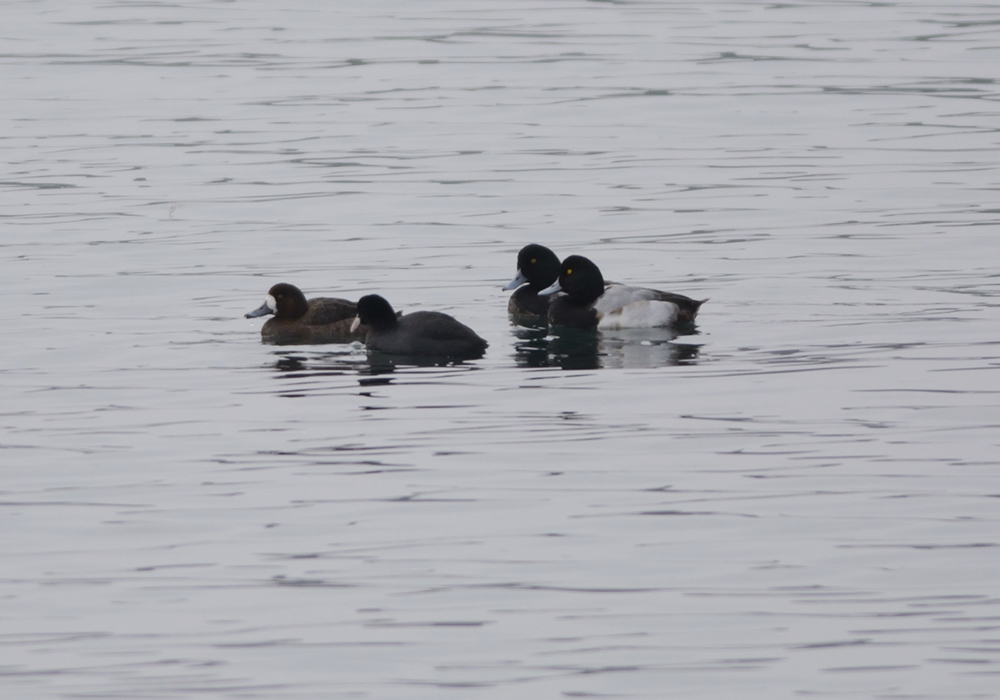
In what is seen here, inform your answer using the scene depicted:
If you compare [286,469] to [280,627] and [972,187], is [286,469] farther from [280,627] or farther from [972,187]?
[972,187]

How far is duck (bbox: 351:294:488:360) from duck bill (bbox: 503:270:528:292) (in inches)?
82.0

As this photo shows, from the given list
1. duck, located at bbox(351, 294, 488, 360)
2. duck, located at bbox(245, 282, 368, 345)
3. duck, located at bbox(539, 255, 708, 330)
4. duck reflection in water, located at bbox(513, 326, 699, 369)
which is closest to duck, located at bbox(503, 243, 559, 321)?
duck, located at bbox(539, 255, 708, 330)

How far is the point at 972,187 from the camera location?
19266 mm

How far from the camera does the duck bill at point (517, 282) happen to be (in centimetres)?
1431

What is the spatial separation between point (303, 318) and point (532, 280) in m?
2.21

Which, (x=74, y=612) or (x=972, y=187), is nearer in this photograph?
(x=74, y=612)

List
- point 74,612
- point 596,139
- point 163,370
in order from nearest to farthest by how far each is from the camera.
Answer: point 74,612 → point 163,370 → point 596,139

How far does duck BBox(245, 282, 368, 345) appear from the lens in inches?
510

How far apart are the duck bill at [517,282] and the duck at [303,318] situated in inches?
63.9

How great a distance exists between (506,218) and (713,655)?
490 inches

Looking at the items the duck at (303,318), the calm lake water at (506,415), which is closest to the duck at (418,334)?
the calm lake water at (506,415)

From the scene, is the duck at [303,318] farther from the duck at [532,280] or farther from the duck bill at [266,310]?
the duck at [532,280]

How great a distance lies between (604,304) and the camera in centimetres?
1355

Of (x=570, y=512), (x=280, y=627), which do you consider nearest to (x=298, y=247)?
(x=570, y=512)
